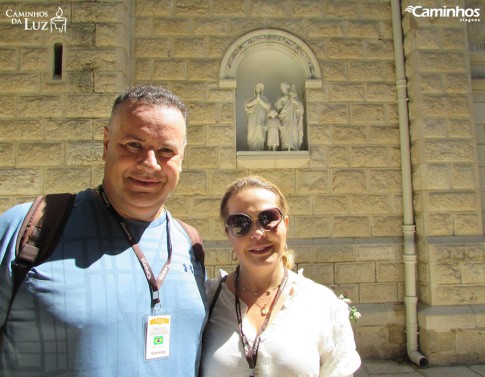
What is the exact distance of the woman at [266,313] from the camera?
137cm

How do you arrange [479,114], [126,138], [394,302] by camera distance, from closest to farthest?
[126,138]
[394,302]
[479,114]

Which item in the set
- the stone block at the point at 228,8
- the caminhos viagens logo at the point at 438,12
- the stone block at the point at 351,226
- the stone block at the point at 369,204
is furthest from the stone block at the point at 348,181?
the stone block at the point at 228,8

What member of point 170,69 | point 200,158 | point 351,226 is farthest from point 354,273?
point 170,69

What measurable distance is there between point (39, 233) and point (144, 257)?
0.37m

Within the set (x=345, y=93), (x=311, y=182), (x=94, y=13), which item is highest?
(x=94, y=13)

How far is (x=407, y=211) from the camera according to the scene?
501 centimetres

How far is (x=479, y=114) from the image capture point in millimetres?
5332

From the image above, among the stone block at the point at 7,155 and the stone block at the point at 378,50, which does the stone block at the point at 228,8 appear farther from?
the stone block at the point at 7,155

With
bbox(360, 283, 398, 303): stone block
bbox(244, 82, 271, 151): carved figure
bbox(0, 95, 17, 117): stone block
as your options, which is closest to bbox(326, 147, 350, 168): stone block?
bbox(244, 82, 271, 151): carved figure

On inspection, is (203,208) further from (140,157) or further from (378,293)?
(140,157)

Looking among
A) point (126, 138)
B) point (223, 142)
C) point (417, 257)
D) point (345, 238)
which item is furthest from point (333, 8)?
point (126, 138)

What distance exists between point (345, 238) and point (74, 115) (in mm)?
4062

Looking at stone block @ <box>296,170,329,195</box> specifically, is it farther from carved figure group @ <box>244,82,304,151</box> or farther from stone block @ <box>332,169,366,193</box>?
carved figure group @ <box>244,82,304,151</box>

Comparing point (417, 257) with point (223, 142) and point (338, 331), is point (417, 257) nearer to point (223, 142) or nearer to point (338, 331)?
point (223, 142)
